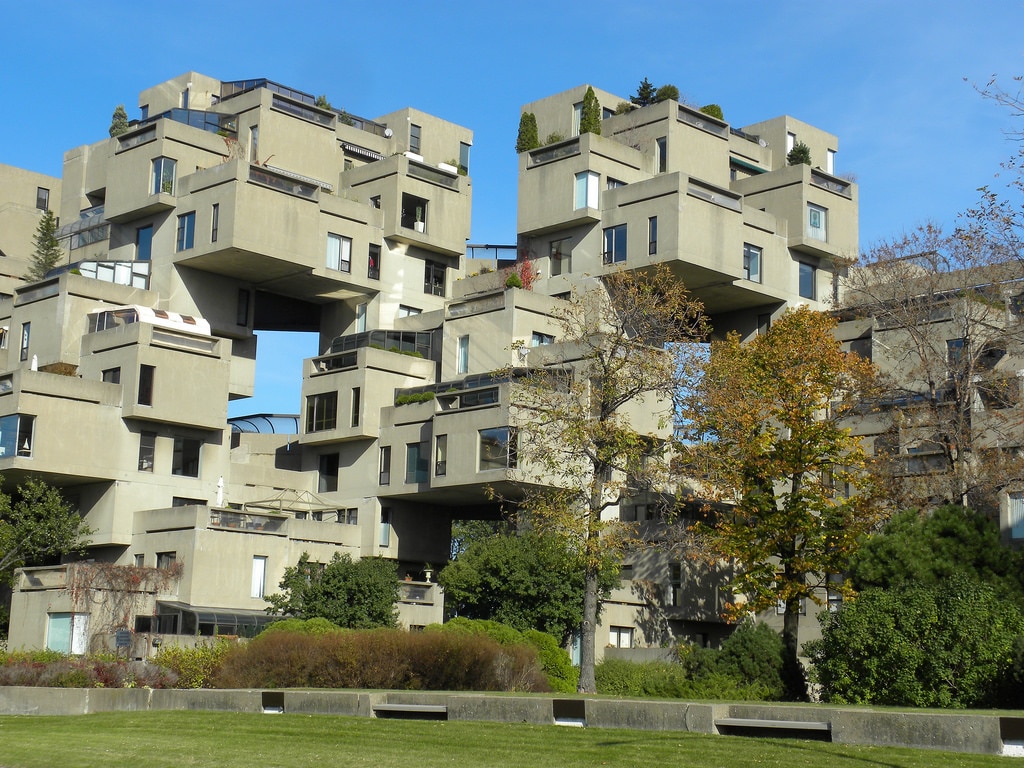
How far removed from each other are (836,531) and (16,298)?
132ft

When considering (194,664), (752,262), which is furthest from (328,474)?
(194,664)

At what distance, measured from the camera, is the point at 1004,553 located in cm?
3916

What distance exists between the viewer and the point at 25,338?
63.0 metres

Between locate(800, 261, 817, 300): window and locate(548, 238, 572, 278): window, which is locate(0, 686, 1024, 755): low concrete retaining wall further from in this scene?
locate(800, 261, 817, 300): window

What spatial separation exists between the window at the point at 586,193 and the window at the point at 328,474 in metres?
17.1

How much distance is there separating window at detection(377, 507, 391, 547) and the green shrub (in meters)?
28.0

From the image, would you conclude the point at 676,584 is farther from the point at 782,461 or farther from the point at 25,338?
the point at 25,338

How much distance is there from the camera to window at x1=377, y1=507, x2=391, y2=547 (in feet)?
204

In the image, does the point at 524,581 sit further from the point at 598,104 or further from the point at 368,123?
the point at 368,123

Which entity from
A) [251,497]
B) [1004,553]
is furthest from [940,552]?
[251,497]

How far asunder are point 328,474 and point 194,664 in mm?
32921

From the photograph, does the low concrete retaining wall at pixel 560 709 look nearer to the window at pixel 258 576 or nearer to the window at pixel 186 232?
the window at pixel 258 576

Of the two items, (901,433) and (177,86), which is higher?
(177,86)

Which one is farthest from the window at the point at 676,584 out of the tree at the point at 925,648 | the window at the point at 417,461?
the tree at the point at 925,648
